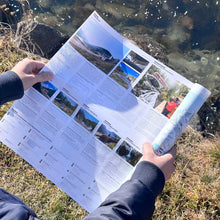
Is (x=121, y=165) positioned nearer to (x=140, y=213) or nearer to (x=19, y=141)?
(x=140, y=213)

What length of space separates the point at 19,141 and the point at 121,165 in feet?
2.07

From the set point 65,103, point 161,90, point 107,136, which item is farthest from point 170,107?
point 65,103

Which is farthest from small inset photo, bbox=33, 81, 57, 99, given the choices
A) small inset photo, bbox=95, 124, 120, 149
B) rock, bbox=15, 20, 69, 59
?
rock, bbox=15, 20, 69, 59

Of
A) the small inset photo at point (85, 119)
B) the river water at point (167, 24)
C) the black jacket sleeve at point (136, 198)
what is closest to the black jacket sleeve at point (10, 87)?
the small inset photo at point (85, 119)

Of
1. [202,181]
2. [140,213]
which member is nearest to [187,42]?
[202,181]

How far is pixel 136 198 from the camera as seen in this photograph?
1.25 m

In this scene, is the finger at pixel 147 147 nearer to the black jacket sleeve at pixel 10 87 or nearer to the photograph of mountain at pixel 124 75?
the photograph of mountain at pixel 124 75

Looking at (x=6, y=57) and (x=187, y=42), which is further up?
(x=187, y=42)

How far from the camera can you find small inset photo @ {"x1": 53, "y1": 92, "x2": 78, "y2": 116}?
159 centimetres

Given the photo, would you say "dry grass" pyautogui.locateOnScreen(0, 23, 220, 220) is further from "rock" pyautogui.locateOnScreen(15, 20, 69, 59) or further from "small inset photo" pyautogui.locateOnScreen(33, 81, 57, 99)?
"rock" pyautogui.locateOnScreen(15, 20, 69, 59)

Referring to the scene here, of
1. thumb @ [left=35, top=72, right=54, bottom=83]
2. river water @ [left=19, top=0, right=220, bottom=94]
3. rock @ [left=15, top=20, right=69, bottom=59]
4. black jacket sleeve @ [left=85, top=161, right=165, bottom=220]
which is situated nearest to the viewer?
black jacket sleeve @ [left=85, top=161, right=165, bottom=220]

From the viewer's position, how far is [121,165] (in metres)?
1.55

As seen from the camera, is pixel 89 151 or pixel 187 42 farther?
pixel 187 42

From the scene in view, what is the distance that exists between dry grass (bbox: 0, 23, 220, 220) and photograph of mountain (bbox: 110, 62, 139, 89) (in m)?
0.69
